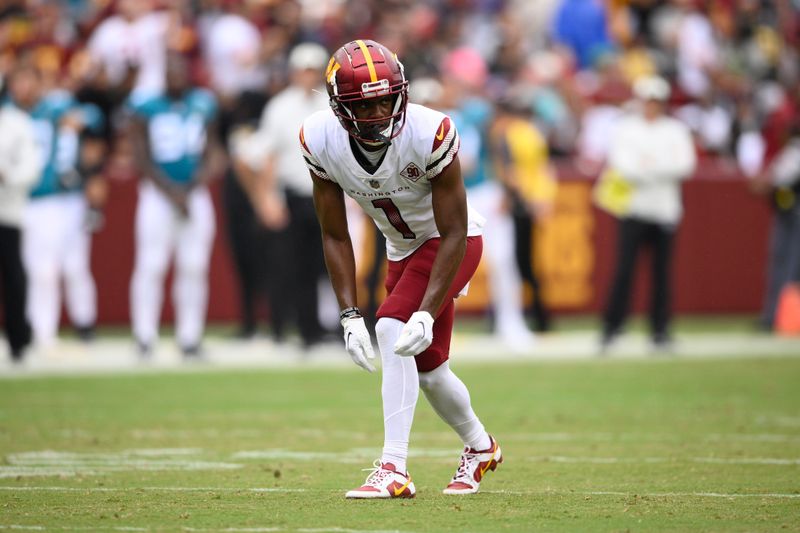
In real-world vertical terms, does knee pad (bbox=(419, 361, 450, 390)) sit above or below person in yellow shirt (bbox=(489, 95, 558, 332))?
below

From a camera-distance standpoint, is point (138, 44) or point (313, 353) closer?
point (313, 353)

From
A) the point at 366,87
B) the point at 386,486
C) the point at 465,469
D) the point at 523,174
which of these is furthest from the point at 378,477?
the point at 523,174

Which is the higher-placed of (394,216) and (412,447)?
(394,216)

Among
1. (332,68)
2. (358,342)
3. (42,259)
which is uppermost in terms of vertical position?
(332,68)

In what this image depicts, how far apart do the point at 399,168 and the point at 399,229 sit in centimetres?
37

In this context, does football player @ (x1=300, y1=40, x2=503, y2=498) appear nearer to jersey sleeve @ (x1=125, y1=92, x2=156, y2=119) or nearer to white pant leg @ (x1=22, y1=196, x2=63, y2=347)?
jersey sleeve @ (x1=125, y1=92, x2=156, y2=119)

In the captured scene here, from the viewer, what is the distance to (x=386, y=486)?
6332 millimetres

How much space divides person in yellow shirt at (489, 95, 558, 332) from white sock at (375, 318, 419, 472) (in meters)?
8.35

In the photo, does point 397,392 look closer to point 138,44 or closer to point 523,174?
point 523,174

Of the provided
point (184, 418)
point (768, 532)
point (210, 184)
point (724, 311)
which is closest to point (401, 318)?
point (768, 532)

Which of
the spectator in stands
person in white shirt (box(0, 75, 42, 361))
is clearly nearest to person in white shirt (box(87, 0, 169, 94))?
person in white shirt (box(0, 75, 42, 361))

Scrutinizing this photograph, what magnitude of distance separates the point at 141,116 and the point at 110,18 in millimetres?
5128

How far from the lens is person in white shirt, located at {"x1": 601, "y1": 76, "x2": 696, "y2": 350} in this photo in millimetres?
13945

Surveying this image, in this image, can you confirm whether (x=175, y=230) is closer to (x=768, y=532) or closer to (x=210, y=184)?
(x=210, y=184)
